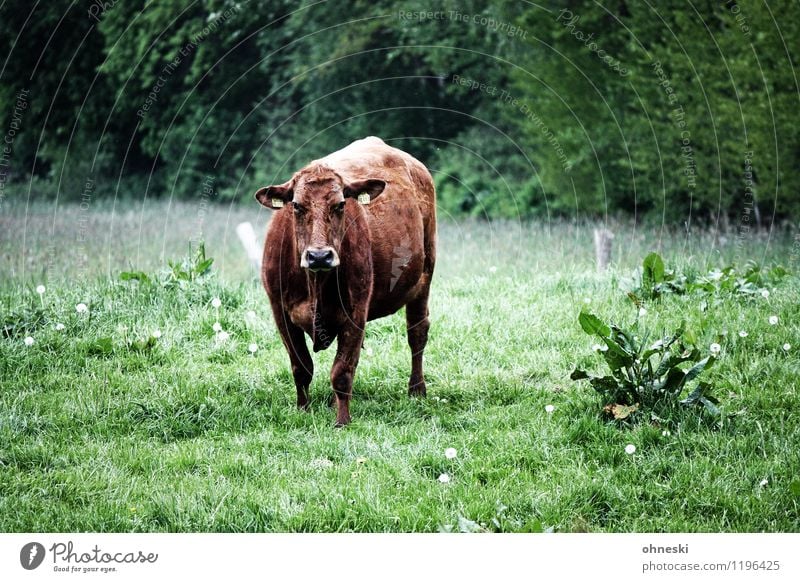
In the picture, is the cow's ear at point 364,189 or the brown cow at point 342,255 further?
the cow's ear at point 364,189

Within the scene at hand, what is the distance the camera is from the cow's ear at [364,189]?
5.78 meters

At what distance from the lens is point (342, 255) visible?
5922mm

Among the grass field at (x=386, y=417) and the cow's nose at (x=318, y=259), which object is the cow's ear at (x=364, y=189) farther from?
the grass field at (x=386, y=417)

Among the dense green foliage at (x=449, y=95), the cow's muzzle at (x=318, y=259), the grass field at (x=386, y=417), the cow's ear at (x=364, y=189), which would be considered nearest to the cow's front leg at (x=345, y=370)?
the grass field at (x=386, y=417)

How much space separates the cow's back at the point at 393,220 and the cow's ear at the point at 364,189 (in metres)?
0.24

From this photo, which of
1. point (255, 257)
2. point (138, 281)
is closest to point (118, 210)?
point (255, 257)

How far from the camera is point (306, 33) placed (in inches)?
385

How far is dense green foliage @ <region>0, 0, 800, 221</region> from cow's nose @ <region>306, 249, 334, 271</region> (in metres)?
4.21

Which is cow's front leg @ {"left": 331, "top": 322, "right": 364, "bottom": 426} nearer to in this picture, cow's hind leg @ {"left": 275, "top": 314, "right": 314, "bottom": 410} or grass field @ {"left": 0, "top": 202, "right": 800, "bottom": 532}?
grass field @ {"left": 0, "top": 202, "right": 800, "bottom": 532}

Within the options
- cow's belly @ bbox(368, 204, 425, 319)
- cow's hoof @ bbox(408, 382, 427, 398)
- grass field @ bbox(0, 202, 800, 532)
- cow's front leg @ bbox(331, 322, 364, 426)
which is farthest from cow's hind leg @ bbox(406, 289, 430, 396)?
cow's front leg @ bbox(331, 322, 364, 426)

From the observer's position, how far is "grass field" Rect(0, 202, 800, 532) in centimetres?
482

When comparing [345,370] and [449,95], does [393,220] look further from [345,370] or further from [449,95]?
[449,95]

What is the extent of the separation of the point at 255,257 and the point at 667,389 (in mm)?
5870

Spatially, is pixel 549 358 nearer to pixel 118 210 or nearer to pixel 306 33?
pixel 306 33
